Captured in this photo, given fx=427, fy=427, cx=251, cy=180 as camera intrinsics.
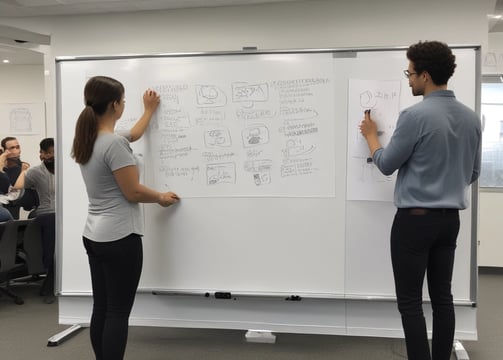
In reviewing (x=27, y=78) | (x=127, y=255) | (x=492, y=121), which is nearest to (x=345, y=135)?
(x=127, y=255)

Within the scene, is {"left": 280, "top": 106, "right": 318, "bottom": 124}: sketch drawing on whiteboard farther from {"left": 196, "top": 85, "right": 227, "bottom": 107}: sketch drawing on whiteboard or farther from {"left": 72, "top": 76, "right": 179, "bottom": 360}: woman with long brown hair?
{"left": 72, "top": 76, "right": 179, "bottom": 360}: woman with long brown hair

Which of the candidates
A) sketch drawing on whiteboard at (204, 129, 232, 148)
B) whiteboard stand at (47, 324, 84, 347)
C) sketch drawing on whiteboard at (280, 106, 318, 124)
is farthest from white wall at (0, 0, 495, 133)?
whiteboard stand at (47, 324, 84, 347)

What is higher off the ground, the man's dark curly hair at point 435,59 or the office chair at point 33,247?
the man's dark curly hair at point 435,59

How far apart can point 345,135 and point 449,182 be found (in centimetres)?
74

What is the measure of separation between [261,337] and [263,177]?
1139 mm

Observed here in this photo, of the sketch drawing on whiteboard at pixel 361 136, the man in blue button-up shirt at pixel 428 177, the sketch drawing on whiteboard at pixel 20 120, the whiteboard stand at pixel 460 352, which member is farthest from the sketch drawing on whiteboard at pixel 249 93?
the sketch drawing on whiteboard at pixel 20 120

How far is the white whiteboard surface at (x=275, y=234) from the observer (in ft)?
7.95

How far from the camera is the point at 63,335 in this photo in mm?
2891

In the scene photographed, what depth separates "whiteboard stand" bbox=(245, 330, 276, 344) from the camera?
2854 mm

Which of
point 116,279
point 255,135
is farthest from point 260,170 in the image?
point 116,279

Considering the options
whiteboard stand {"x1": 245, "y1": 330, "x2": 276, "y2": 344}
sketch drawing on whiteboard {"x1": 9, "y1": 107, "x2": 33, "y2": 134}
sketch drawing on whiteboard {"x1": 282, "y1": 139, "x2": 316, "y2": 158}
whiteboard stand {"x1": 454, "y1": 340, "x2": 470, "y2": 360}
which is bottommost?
whiteboard stand {"x1": 245, "y1": 330, "x2": 276, "y2": 344}

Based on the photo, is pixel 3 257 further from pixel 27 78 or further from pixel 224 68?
pixel 27 78

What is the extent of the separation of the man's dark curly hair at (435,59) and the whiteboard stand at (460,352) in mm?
1639

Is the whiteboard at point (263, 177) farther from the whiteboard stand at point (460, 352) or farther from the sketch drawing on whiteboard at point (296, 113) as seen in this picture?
the whiteboard stand at point (460, 352)
